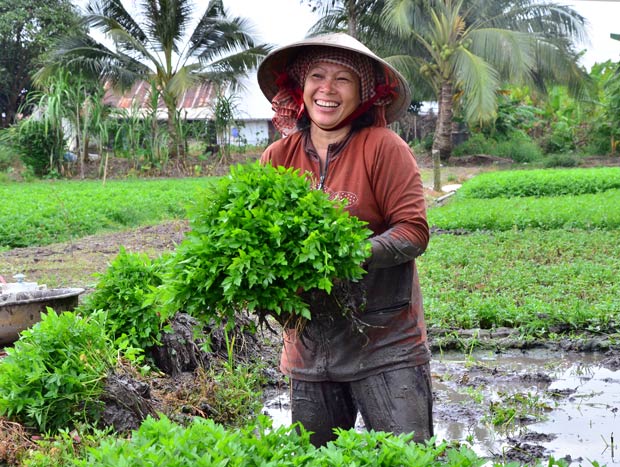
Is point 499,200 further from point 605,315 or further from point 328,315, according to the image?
point 328,315

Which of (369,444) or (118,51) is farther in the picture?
(118,51)

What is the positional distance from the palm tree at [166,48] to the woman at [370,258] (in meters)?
21.7

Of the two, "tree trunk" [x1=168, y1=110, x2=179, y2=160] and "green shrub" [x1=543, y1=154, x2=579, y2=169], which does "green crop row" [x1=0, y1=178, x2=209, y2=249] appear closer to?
"tree trunk" [x1=168, y1=110, x2=179, y2=160]

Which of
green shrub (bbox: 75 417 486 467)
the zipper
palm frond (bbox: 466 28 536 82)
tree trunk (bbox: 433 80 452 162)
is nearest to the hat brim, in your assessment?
the zipper

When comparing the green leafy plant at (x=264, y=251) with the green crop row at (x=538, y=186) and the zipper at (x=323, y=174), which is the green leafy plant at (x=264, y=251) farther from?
the green crop row at (x=538, y=186)

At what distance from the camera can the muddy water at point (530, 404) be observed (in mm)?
4430

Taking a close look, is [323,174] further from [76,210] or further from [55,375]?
[76,210]

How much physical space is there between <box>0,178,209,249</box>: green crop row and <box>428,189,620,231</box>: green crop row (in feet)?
12.8

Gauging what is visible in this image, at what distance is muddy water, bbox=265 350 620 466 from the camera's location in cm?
443

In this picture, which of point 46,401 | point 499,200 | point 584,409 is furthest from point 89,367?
point 499,200

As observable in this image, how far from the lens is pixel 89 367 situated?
11.8ft

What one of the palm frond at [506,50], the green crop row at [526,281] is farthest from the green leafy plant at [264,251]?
the palm frond at [506,50]

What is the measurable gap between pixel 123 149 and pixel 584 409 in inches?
859

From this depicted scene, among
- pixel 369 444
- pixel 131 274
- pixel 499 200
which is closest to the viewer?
pixel 369 444
